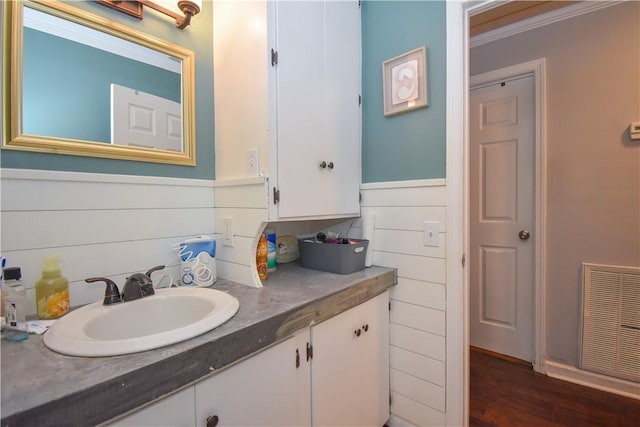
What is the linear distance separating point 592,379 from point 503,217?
3.71 ft

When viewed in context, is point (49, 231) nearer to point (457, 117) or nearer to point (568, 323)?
point (457, 117)

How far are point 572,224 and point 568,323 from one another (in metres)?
0.66

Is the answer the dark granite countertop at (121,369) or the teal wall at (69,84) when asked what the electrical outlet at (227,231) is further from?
the teal wall at (69,84)

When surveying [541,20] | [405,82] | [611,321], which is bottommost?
[611,321]

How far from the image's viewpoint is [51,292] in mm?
860

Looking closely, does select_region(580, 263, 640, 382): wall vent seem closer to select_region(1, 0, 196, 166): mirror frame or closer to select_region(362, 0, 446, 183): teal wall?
select_region(362, 0, 446, 183): teal wall

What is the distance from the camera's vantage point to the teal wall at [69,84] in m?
0.93

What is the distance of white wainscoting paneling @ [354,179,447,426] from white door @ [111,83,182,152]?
97cm

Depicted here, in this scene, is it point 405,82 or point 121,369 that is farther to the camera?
point 405,82

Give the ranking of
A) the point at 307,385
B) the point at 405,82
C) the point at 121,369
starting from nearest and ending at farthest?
the point at 121,369 → the point at 307,385 → the point at 405,82

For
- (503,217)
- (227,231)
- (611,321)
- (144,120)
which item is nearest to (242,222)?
(227,231)

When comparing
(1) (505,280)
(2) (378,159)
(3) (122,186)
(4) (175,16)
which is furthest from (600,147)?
(3) (122,186)

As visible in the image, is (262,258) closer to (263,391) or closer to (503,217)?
(263,391)

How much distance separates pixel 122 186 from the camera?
Result: 1094mm
